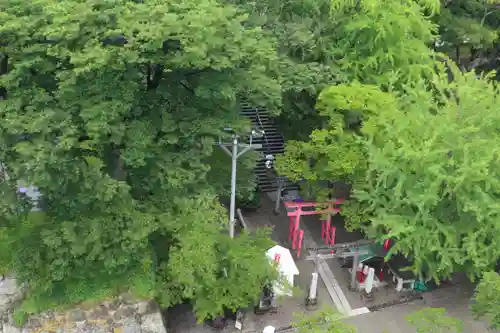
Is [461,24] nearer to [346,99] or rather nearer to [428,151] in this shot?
[346,99]

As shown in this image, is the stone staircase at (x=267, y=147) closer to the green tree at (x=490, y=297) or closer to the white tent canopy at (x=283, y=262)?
the white tent canopy at (x=283, y=262)

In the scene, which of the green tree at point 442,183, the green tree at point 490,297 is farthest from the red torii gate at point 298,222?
the green tree at point 490,297

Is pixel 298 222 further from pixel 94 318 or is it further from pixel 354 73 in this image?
pixel 94 318

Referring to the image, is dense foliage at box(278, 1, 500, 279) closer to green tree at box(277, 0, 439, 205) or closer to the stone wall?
green tree at box(277, 0, 439, 205)

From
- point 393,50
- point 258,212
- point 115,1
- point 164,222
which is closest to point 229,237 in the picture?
point 164,222

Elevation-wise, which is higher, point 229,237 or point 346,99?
point 346,99

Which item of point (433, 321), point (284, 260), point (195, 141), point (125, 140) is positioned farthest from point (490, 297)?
point (125, 140)

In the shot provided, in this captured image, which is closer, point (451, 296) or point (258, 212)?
point (451, 296)
